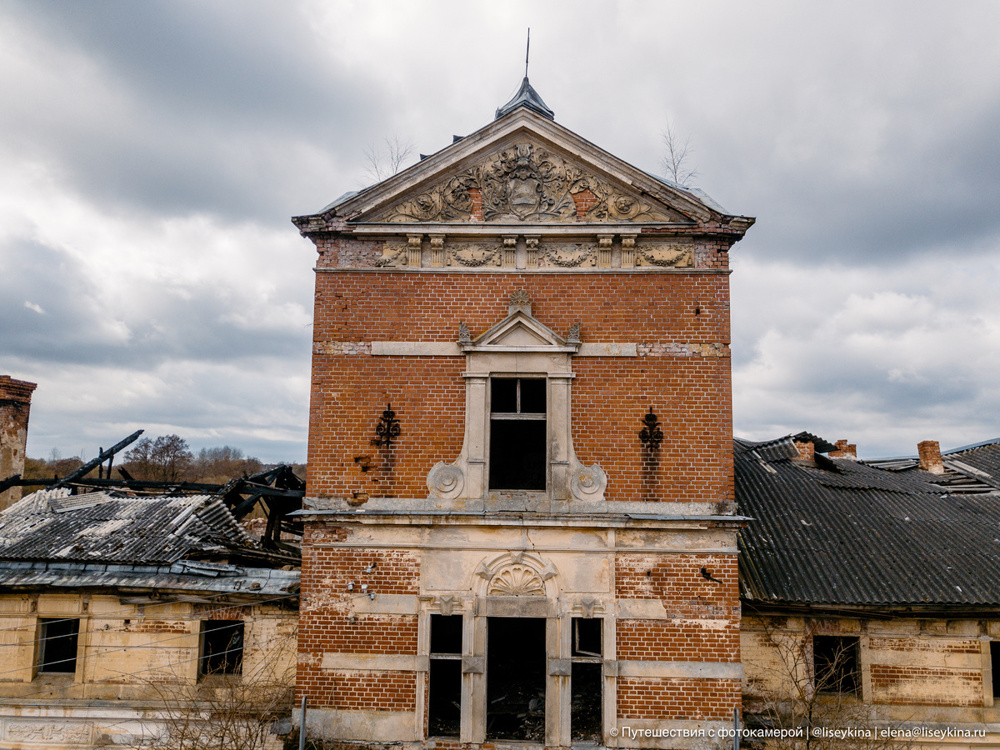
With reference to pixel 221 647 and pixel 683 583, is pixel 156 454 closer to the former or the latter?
pixel 221 647

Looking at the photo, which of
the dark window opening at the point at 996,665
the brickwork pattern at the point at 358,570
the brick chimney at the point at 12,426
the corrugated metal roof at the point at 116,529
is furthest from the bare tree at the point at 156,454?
the dark window opening at the point at 996,665

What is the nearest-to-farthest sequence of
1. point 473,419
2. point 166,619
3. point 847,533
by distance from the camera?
point 473,419, point 166,619, point 847,533

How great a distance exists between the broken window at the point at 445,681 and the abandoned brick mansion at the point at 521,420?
67mm

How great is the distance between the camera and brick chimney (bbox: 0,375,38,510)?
58.7ft

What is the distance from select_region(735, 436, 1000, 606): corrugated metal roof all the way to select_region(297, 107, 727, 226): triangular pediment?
6031mm

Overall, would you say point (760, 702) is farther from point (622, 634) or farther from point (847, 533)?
point (847, 533)

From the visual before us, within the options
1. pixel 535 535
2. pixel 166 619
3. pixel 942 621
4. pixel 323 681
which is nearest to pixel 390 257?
pixel 535 535

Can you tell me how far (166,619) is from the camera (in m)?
10.8

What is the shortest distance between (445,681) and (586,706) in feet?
9.67

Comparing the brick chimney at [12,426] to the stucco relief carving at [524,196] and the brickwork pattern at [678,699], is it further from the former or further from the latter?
the brickwork pattern at [678,699]

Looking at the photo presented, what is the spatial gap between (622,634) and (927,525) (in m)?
7.24

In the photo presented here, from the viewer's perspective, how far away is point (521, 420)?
9.98m

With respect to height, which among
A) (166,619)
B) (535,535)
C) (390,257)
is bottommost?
(166,619)

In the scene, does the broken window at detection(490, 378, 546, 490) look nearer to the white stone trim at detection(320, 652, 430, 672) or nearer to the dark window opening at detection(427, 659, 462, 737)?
the white stone trim at detection(320, 652, 430, 672)
